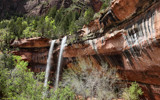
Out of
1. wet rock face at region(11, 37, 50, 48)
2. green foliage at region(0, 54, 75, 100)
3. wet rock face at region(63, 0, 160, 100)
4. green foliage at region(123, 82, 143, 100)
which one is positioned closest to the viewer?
wet rock face at region(63, 0, 160, 100)

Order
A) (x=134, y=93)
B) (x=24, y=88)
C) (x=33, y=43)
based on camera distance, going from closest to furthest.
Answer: (x=24, y=88) → (x=134, y=93) → (x=33, y=43)

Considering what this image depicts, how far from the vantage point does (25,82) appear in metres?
8.94

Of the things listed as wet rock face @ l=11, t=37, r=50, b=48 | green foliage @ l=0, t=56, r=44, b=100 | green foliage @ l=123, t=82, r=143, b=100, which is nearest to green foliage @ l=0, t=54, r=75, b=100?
green foliage @ l=0, t=56, r=44, b=100

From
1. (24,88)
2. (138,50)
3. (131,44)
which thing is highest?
(131,44)

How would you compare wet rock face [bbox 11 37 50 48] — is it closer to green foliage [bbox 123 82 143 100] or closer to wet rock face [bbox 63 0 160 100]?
wet rock face [bbox 63 0 160 100]

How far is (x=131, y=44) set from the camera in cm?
930

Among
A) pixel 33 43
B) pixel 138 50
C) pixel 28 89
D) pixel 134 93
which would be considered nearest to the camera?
pixel 28 89

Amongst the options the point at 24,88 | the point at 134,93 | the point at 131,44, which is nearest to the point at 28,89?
the point at 24,88

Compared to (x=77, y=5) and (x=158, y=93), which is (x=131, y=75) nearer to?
(x=158, y=93)

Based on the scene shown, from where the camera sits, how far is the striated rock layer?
778cm

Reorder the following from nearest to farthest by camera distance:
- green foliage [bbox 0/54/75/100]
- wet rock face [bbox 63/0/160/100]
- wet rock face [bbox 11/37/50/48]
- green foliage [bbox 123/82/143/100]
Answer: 1. wet rock face [bbox 63/0/160/100]
2. green foliage [bbox 0/54/75/100]
3. green foliage [bbox 123/82/143/100]
4. wet rock face [bbox 11/37/50/48]

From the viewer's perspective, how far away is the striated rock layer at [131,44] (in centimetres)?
778

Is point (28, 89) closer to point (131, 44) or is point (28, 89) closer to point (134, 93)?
Result: point (131, 44)

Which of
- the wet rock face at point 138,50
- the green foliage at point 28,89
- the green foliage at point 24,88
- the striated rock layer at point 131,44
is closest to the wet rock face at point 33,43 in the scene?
the striated rock layer at point 131,44
